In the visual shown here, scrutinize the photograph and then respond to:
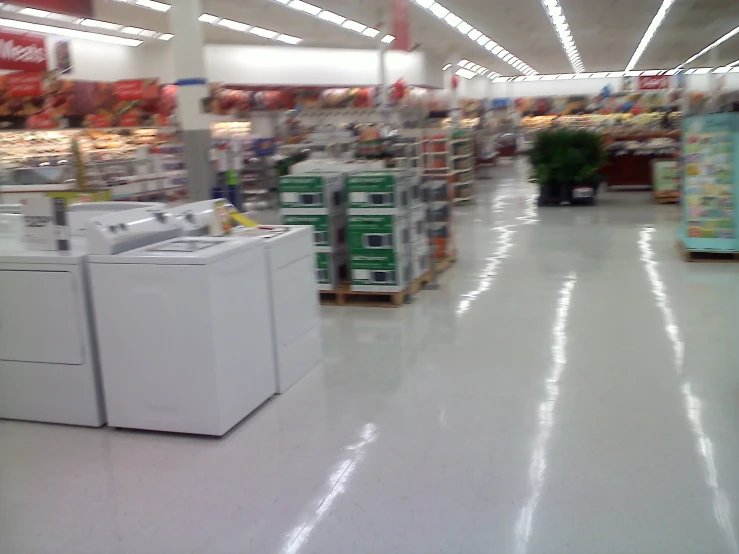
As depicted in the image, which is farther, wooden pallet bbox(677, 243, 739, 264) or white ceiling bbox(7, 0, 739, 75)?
white ceiling bbox(7, 0, 739, 75)

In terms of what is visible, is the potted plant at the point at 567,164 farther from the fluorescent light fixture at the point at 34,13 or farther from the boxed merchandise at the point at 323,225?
the fluorescent light fixture at the point at 34,13

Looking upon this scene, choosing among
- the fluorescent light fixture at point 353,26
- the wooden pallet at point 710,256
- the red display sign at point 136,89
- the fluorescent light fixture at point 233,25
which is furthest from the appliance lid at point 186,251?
the fluorescent light fixture at point 353,26

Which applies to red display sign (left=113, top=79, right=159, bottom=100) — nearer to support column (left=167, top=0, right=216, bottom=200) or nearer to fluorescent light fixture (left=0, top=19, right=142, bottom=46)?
fluorescent light fixture (left=0, top=19, right=142, bottom=46)

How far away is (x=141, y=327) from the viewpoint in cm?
366

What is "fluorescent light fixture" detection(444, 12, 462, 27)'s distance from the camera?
15378 millimetres

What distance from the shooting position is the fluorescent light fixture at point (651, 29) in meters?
15.1

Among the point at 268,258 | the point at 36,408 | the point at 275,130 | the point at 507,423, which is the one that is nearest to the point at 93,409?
A: the point at 36,408

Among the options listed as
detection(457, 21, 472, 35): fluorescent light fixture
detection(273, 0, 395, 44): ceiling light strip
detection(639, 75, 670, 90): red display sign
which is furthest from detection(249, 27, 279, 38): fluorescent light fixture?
detection(639, 75, 670, 90): red display sign

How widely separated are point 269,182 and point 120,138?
3.40 metres

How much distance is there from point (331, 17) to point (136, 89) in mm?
4025

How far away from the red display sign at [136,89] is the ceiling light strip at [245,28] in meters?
1.49

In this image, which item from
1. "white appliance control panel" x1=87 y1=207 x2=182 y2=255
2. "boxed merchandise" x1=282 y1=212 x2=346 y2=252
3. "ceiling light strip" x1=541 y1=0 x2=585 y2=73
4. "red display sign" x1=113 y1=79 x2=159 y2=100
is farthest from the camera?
"ceiling light strip" x1=541 y1=0 x2=585 y2=73

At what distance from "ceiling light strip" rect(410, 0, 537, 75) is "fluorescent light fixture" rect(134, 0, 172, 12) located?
14.5 feet

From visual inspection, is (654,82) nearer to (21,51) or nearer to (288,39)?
(288,39)
